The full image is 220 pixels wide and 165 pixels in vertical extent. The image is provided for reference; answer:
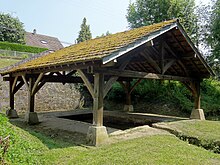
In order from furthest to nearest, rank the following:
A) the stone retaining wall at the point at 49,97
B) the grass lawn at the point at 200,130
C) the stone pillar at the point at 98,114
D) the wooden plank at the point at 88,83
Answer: the stone retaining wall at the point at 49,97
the grass lawn at the point at 200,130
the wooden plank at the point at 88,83
the stone pillar at the point at 98,114

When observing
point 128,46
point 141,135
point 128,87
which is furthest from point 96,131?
point 128,87

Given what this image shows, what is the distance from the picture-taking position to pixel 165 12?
18406 mm

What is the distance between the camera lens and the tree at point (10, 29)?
1030 inches

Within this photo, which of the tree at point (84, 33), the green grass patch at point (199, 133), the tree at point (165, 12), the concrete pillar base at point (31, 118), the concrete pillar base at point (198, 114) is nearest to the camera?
the green grass patch at point (199, 133)

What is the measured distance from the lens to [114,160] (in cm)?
448

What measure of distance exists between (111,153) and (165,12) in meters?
16.0

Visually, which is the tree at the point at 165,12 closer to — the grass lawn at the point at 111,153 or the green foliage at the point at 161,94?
the green foliage at the point at 161,94

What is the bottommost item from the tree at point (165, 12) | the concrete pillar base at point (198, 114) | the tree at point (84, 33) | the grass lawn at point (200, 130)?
the grass lawn at point (200, 130)

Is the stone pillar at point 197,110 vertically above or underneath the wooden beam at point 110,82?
underneath

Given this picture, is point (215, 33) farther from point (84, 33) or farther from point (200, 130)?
point (84, 33)

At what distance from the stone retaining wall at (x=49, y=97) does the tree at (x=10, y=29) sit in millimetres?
15036

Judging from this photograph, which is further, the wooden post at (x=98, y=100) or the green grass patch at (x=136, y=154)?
the wooden post at (x=98, y=100)

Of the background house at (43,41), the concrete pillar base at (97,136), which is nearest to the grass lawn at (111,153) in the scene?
the concrete pillar base at (97,136)

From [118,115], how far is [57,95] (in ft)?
17.3
